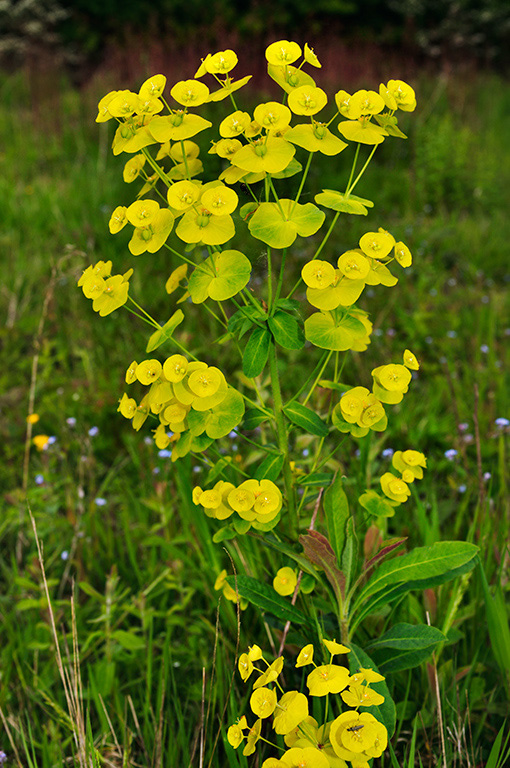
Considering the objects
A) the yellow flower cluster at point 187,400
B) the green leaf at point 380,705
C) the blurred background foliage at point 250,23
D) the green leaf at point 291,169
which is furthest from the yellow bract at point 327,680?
the blurred background foliage at point 250,23

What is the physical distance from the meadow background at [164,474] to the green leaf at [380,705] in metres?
Result: 0.06

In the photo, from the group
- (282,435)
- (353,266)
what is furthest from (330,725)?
(353,266)

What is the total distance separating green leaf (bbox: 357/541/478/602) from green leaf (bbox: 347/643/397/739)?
0.32 feet

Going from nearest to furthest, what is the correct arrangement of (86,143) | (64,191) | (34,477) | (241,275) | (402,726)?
(241,275) → (402,726) → (34,477) → (64,191) → (86,143)

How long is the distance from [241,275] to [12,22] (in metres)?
10.1

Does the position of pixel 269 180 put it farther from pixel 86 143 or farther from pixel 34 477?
pixel 86 143

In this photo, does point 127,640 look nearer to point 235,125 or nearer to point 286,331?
point 286,331

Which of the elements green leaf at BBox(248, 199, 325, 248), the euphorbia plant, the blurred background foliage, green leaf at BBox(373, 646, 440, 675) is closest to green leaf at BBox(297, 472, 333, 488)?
the euphorbia plant

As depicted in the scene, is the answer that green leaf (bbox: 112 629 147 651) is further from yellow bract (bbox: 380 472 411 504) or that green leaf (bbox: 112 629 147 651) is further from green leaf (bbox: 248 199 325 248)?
green leaf (bbox: 248 199 325 248)

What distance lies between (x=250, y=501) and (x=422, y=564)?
33 centimetres

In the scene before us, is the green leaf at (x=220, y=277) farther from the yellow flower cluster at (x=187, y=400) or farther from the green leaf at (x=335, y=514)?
the green leaf at (x=335, y=514)

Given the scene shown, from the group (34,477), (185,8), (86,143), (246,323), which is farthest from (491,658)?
(185,8)

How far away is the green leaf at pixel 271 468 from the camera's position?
1.12m

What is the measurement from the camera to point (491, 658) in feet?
4.83
